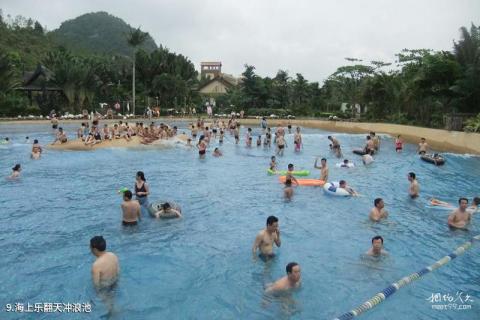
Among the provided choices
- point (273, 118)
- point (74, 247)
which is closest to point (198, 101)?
point (273, 118)

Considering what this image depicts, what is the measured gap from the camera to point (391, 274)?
8.10 m

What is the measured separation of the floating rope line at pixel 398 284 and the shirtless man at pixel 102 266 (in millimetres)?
3587

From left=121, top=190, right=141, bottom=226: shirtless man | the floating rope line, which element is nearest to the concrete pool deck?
left=121, top=190, right=141, bottom=226: shirtless man

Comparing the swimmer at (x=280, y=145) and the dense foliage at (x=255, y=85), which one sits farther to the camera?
the dense foliage at (x=255, y=85)

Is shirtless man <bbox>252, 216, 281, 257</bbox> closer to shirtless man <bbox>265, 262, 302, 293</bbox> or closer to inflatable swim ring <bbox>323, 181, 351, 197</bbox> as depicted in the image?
shirtless man <bbox>265, 262, 302, 293</bbox>

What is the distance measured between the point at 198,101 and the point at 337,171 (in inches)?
1563

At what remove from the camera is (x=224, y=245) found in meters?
9.74

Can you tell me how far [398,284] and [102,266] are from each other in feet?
16.2

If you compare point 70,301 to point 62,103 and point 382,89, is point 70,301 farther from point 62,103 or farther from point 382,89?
point 62,103

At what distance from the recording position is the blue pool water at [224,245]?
23.4 ft

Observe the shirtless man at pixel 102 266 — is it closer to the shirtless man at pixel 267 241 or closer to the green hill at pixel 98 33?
the shirtless man at pixel 267 241

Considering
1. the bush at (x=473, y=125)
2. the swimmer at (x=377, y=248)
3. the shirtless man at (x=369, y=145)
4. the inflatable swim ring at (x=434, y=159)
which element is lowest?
the swimmer at (x=377, y=248)

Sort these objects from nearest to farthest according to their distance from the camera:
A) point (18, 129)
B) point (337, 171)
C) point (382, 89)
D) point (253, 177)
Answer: point (253, 177) < point (337, 171) < point (18, 129) < point (382, 89)

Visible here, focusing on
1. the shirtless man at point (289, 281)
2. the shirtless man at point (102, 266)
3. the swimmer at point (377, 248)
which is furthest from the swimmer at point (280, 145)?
the shirtless man at point (102, 266)
